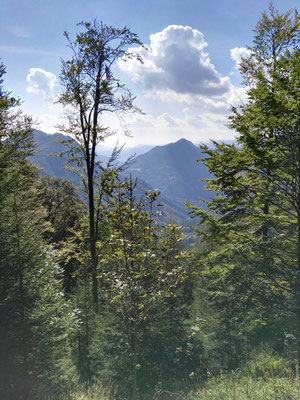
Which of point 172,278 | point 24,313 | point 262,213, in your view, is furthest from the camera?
point 262,213

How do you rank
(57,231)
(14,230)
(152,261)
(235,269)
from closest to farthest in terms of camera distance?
(152,261) < (14,230) < (235,269) < (57,231)

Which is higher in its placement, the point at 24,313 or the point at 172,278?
the point at 172,278

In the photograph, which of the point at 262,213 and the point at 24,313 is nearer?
the point at 24,313

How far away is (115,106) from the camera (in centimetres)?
1434

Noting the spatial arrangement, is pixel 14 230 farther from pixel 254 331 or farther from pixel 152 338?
pixel 254 331

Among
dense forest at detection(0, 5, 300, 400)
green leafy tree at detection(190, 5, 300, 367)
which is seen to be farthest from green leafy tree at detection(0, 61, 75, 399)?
green leafy tree at detection(190, 5, 300, 367)

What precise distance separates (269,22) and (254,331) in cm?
1520

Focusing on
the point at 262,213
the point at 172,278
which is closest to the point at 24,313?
the point at 172,278

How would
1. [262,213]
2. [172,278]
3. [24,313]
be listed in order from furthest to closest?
1. [262,213]
2. [24,313]
3. [172,278]

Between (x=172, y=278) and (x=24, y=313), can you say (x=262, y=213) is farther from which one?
(x=24, y=313)

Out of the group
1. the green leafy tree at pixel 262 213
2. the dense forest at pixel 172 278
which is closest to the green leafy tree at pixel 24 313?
the dense forest at pixel 172 278

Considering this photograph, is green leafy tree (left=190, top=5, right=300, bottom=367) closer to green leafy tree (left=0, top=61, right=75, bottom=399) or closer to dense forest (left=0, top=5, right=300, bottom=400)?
dense forest (left=0, top=5, right=300, bottom=400)

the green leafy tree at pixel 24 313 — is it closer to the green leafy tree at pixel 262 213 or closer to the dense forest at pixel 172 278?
the dense forest at pixel 172 278

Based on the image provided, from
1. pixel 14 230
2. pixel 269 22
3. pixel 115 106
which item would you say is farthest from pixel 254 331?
pixel 269 22
